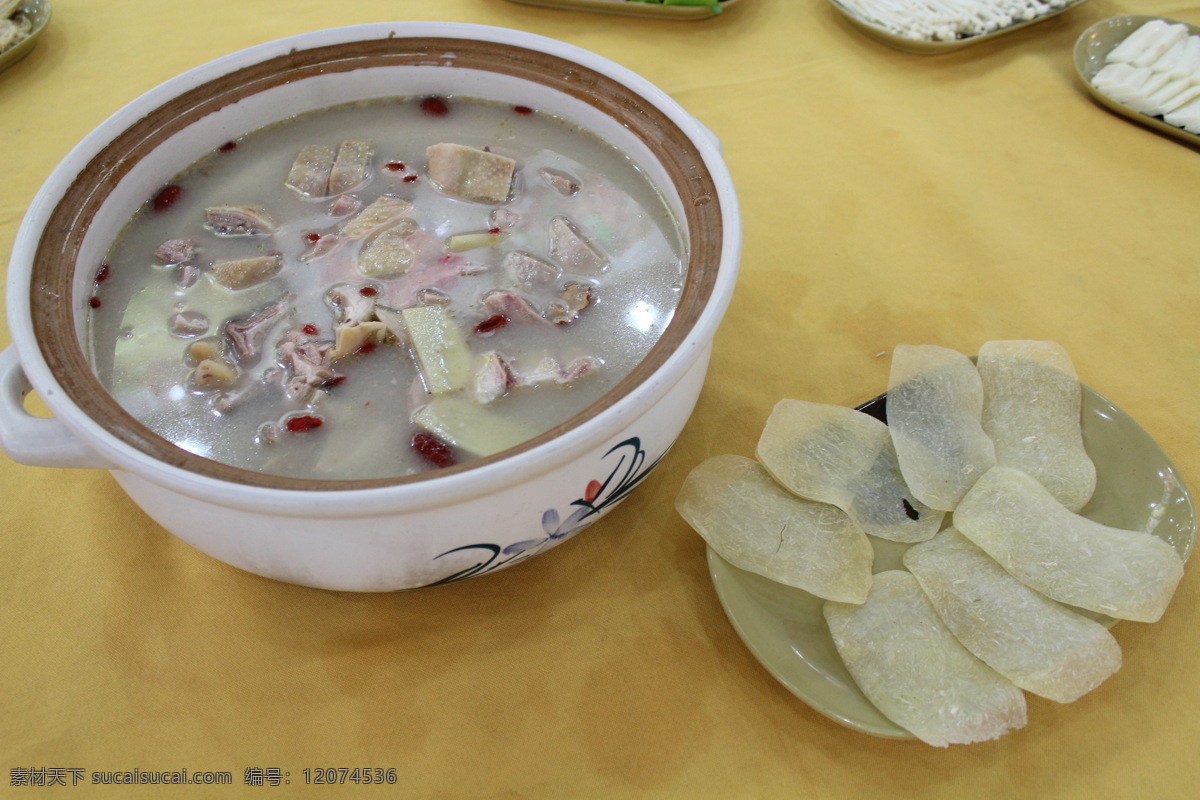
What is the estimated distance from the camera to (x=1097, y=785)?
1.09 metres

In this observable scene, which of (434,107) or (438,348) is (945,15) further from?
(438,348)

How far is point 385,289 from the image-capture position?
1348mm

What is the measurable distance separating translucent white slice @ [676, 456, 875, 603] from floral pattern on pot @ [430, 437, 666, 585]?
0.51 ft

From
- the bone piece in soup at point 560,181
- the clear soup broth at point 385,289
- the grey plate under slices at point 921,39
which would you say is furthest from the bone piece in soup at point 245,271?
the grey plate under slices at point 921,39

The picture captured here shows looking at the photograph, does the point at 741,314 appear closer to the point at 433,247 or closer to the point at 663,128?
the point at 663,128

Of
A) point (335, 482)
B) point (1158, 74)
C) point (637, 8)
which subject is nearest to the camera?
point (335, 482)

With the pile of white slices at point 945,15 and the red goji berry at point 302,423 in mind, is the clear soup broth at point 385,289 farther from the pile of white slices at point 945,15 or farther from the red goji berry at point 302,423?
the pile of white slices at point 945,15

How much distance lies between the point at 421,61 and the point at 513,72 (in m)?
0.18

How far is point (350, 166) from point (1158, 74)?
1.90 m

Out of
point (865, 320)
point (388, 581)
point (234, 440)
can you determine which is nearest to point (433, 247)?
point (234, 440)

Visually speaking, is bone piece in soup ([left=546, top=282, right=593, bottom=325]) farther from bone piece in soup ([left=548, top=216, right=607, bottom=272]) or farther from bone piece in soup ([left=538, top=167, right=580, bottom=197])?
bone piece in soup ([left=538, top=167, right=580, bottom=197])

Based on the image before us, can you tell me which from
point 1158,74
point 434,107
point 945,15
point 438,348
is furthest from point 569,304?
point 1158,74

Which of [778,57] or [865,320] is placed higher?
[778,57]

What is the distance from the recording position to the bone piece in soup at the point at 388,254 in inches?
53.8
